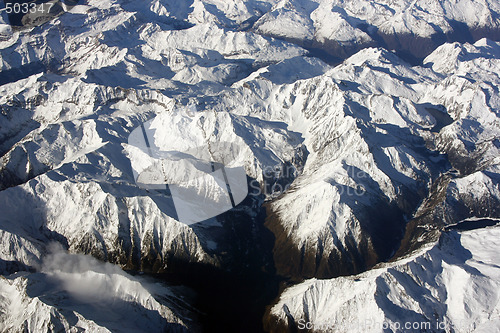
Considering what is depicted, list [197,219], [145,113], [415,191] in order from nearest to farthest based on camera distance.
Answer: [197,219] → [415,191] → [145,113]

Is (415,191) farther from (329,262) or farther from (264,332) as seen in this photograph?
(264,332)

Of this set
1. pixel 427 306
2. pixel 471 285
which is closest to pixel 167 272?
pixel 427 306

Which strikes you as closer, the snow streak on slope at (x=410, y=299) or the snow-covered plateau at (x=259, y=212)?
the snow streak on slope at (x=410, y=299)

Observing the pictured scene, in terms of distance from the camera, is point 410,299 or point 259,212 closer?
point 410,299

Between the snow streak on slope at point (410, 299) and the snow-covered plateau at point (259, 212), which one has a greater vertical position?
the snow streak on slope at point (410, 299)

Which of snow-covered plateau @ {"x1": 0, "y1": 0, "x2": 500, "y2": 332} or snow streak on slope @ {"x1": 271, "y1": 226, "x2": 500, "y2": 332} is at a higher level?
snow streak on slope @ {"x1": 271, "y1": 226, "x2": 500, "y2": 332}
